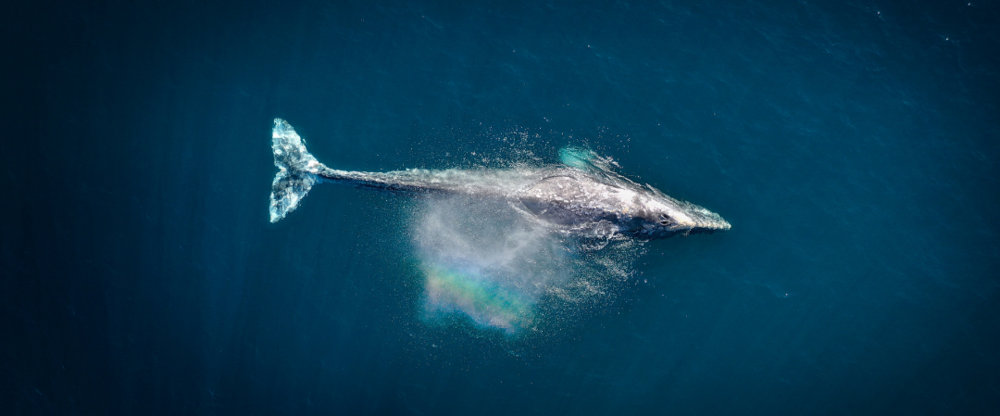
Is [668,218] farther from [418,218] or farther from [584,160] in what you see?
[418,218]

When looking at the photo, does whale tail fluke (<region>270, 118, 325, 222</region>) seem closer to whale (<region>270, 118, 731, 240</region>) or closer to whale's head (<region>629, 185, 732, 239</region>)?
whale (<region>270, 118, 731, 240</region>)

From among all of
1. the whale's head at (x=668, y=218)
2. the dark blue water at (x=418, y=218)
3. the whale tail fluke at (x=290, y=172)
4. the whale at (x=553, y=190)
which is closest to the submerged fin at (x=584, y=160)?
the whale at (x=553, y=190)

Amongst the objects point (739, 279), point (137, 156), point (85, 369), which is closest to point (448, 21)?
point (137, 156)

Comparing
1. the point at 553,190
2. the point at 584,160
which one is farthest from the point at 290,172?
the point at 584,160

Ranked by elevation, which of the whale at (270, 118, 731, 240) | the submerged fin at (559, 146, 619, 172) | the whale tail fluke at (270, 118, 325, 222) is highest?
the submerged fin at (559, 146, 619, 172)

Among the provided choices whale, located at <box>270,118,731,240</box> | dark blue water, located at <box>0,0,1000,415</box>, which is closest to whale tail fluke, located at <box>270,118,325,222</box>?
whale, located at <box>270,118,731,240</box>

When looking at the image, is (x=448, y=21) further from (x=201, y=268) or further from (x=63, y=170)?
(x=63, y=170)

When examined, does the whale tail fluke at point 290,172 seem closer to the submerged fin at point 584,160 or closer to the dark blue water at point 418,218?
the dark blue water at point 418,218
